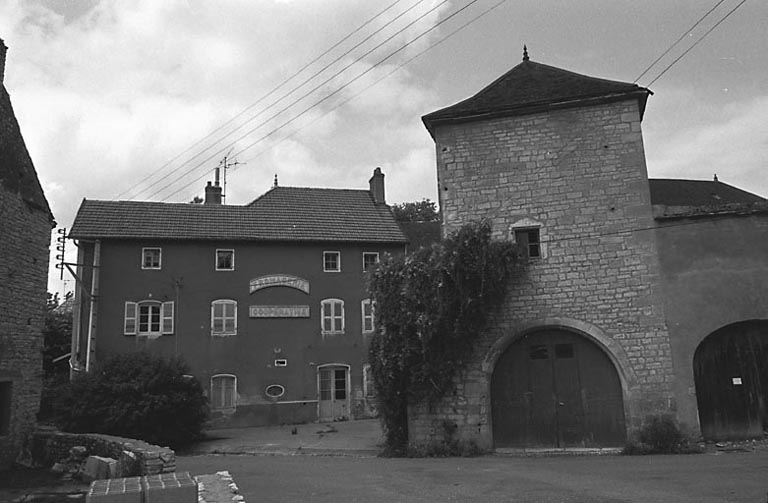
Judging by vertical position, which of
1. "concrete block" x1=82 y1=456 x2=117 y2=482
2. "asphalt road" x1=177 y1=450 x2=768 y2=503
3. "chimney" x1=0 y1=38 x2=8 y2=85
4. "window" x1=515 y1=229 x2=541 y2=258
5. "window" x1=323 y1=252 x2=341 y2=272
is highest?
"chimney" x1=0 y1=38 x2=8 y2=85

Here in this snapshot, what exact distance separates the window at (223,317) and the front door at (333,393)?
3663 mm

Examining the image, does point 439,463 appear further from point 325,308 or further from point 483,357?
point 325,308

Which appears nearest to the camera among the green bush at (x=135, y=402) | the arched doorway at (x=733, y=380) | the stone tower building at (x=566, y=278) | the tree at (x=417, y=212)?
the arched doorway at (x=733, y=380)

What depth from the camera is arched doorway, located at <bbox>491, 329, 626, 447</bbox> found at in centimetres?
1328

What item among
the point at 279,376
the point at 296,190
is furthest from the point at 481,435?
the point at 296,190

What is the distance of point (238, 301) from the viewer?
23656 mm

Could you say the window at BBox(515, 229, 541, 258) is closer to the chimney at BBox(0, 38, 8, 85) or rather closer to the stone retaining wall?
the stone retaining wall

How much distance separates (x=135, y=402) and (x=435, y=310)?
31.9 feet

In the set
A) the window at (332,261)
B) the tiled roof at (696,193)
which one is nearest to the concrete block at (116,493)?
the tiled roof at (696,193)

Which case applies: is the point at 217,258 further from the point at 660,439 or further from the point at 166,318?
the point at 660,439

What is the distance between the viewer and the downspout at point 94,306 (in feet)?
72.3

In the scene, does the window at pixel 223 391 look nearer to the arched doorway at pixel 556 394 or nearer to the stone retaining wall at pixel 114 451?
the stone retaining wall at pixel 114 451

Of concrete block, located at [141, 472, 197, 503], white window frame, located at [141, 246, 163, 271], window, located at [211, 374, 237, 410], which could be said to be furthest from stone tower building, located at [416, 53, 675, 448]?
white window frame, located at [141, 246, 163, 271]

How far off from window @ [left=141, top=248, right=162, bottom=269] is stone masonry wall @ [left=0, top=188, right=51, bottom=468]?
7475 mm
